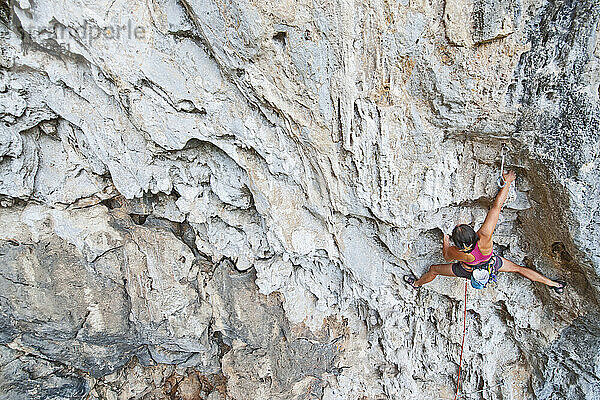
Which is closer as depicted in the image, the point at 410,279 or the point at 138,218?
the point at 410,279

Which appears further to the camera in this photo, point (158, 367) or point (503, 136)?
point (158, 367)

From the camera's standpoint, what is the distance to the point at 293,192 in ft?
11.8

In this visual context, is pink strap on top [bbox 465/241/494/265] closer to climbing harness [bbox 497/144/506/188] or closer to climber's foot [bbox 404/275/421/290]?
climbing harness [bbox 497/144/506/188]

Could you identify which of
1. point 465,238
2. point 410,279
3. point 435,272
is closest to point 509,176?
point 465,238

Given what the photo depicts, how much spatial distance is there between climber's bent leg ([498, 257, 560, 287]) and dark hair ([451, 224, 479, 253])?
1.63ft

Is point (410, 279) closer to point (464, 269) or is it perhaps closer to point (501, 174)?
point (464, 269)

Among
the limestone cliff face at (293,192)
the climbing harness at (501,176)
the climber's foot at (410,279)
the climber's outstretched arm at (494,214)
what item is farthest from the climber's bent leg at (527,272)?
the climber's foot at (410,279)

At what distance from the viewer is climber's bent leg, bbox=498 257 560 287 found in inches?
124

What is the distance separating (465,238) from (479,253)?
0.20 meters

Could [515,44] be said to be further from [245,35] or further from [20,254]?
[20,254]

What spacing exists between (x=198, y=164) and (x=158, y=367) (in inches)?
117

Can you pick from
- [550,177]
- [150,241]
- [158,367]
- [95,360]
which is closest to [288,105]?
[550,177]

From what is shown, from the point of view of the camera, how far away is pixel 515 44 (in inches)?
97.7

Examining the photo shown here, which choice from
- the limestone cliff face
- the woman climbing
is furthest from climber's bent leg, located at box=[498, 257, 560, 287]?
the limestone cliff face
